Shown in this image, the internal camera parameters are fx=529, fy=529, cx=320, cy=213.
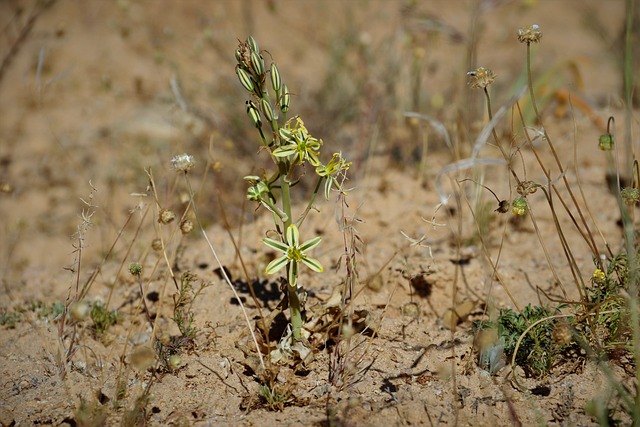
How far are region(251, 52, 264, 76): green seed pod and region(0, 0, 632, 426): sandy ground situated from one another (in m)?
0.54

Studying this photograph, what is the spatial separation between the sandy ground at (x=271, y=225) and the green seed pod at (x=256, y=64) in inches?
21.3

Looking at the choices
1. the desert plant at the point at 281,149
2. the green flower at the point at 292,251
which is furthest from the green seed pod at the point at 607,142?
the green flower at the point at 292,251

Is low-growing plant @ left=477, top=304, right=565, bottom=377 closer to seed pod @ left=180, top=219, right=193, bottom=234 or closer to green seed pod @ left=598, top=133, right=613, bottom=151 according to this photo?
green seed pod @ left=598, top=133, right=613, bottom=151

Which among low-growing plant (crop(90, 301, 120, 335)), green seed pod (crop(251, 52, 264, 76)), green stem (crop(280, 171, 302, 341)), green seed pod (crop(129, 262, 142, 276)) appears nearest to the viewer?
green seed pod (crop(251, 52, 264, 76))

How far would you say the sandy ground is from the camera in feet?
5.74

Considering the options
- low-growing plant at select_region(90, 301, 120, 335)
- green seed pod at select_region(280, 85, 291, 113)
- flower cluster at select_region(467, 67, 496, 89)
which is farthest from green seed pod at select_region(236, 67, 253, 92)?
low-growing plant at select_region(90, 301, 120, 335)

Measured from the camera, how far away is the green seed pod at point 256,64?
62.4 inches

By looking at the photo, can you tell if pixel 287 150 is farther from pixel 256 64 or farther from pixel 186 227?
pixel 186 227

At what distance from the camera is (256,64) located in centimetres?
159

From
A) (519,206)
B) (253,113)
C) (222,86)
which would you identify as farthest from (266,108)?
(222,86)

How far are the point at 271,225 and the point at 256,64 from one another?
1.35 meters

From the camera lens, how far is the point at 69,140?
15.1 ft

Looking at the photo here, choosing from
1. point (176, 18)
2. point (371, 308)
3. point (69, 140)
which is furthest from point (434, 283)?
point (176, 18)

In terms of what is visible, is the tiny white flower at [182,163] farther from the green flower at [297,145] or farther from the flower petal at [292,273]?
the flower petal at [292,273]
